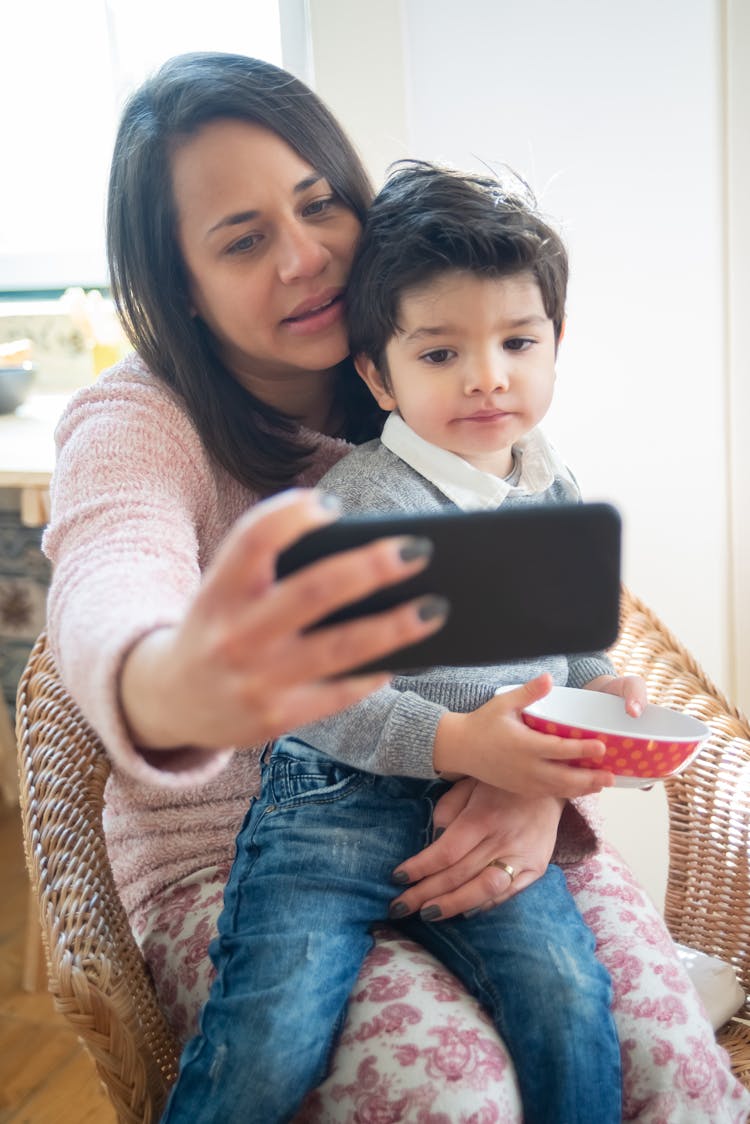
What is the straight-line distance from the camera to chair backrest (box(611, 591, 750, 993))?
45.8 inches

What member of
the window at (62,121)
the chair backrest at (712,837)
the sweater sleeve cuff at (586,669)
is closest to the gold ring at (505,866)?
the sweater sleeve cuff at (586,669)

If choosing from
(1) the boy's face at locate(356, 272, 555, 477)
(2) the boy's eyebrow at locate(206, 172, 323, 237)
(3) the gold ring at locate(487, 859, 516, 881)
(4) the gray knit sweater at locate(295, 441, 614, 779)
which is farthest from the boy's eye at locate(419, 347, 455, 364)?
(3) the gold ring at locate(487, 859, 516, 881)

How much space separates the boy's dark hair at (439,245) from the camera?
3.24 feet

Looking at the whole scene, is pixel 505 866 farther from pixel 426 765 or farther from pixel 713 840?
pixel 713 840

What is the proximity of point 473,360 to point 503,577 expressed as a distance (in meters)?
0.48

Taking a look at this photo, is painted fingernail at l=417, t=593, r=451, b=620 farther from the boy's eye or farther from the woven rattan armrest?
the woven rattan armrest

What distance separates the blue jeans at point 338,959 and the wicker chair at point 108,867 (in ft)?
0.29

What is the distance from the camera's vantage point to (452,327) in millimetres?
1001

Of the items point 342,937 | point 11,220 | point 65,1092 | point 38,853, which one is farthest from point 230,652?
point 11,220

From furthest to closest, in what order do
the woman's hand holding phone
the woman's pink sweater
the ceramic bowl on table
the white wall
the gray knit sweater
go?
the ceramic bowl on table < the white wall < the gray knit sweater < the woman's pink sweater < the woman's hand holding phone

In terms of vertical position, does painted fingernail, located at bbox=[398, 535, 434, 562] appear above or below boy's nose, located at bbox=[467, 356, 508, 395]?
above

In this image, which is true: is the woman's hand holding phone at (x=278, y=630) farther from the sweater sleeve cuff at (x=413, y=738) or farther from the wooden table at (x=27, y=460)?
the wooden table at (x=27, y=460)

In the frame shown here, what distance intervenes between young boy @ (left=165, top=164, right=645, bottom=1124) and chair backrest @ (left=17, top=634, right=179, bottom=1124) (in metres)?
0.09

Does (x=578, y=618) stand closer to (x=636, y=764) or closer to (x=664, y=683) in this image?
(x=636, y=764)
